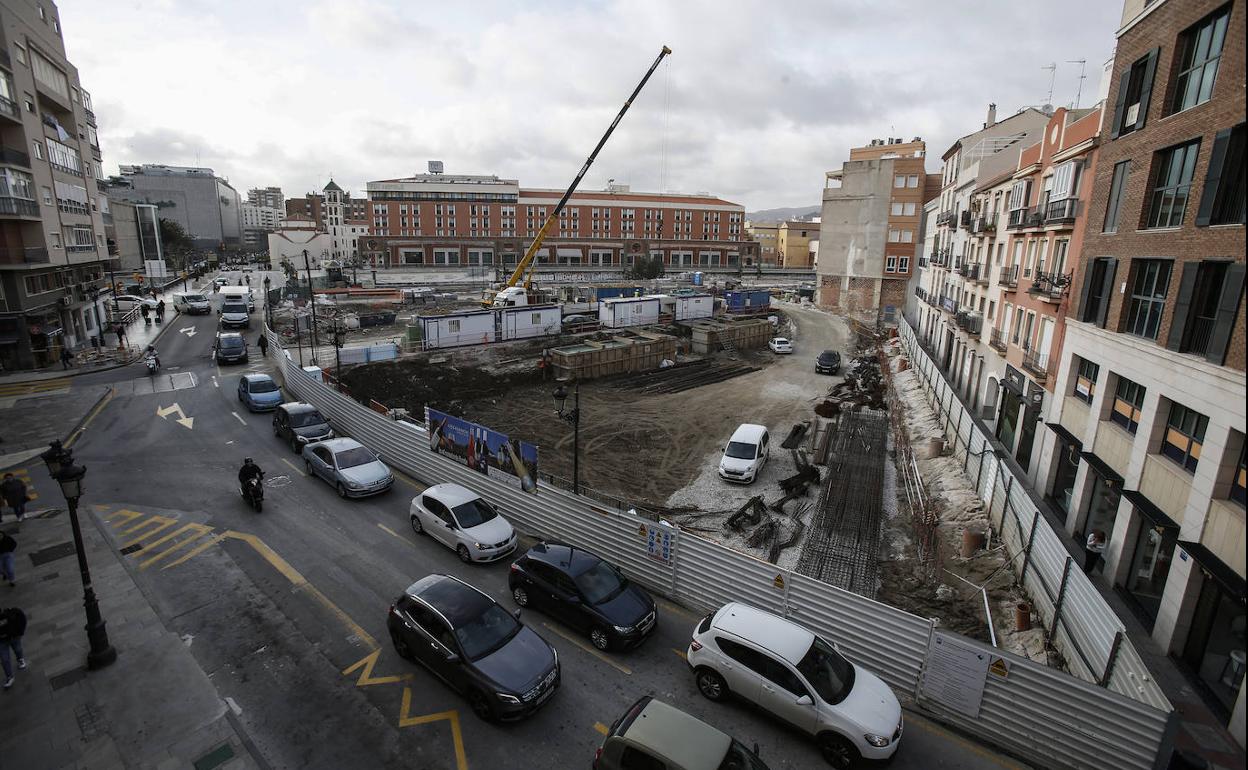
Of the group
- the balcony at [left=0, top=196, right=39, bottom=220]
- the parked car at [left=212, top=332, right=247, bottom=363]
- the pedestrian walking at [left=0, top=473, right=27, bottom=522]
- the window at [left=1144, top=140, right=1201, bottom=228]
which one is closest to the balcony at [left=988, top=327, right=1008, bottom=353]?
the window at [left=1144, top=140, right=1201, bottom=228]

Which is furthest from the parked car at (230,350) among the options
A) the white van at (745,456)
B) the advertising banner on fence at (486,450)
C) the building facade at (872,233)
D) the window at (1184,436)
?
the building facade at (872,233)

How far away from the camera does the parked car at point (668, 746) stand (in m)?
7.37

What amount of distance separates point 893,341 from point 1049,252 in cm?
2943

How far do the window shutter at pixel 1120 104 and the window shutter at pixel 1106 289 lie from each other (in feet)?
11.3

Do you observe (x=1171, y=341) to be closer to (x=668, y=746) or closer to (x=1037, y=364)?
(x=1037, y=364)

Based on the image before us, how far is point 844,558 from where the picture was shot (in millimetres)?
16500

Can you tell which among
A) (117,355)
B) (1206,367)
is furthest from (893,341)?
(117,355)

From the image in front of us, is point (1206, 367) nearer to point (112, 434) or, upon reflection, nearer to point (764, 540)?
point (764, 540)

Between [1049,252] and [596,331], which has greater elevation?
[1049,252]

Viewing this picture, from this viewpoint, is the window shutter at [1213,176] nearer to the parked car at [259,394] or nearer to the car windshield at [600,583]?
the car windshield at [600,583]

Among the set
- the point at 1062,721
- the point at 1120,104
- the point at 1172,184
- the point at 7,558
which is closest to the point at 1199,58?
the point at 1172,184

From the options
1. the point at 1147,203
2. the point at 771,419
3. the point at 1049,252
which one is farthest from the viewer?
the point at 771,419

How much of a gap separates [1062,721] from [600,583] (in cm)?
787

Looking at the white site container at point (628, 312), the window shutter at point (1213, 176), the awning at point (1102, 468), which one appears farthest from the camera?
the white site container at point (628, 312)
